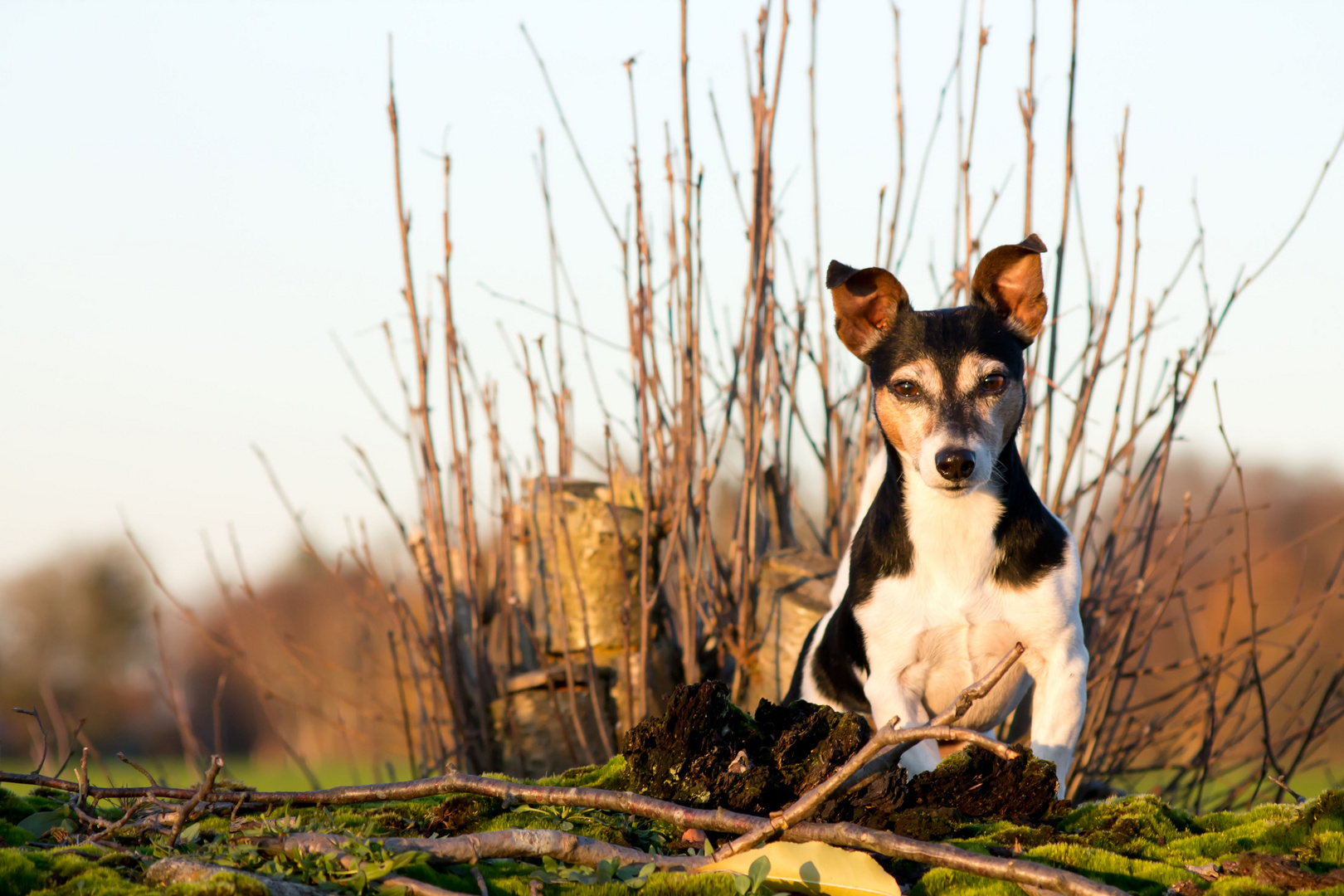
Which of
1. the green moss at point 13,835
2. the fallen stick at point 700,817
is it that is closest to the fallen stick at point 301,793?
the fallen stick at point 700,817

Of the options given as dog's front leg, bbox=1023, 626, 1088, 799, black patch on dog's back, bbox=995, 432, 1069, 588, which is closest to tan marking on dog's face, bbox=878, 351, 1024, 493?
black patch on dog's back, bbox=995, 432, 1069, 588

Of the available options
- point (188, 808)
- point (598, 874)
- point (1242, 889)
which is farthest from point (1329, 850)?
point (188, 808)

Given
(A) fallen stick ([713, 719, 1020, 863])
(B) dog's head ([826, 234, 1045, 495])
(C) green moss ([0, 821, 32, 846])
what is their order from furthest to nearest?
(B) dog's head ([826, 234, 1045, 495]) < (C) green moss ([0, 821, 32, 846]) < (A) fallen stick ([713, 719, 1020, 863])

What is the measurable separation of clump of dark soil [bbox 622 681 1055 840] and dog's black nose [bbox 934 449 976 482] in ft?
2.45

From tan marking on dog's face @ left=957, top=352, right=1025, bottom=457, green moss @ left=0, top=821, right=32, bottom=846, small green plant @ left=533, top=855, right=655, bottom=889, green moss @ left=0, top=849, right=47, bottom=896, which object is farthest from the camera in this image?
tan marking on dog's face @ left=957, top=352, right=1025, bottom=457

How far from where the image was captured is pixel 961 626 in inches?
126

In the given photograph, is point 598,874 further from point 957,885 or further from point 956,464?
point 956,464

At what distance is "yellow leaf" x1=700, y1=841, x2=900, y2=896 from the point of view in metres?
2.01

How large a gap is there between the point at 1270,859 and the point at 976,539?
1.30 m

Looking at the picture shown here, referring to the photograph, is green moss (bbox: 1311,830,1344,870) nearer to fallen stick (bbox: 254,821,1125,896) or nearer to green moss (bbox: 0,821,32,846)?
fallen stick (bbox: 254,821,1125,896)

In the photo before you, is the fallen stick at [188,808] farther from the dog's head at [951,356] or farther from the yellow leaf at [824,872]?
the dog's head at [951,356]

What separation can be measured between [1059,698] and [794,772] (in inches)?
42.0

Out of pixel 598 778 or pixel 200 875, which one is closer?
pixel 200 875

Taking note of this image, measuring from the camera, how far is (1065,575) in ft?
10.6
